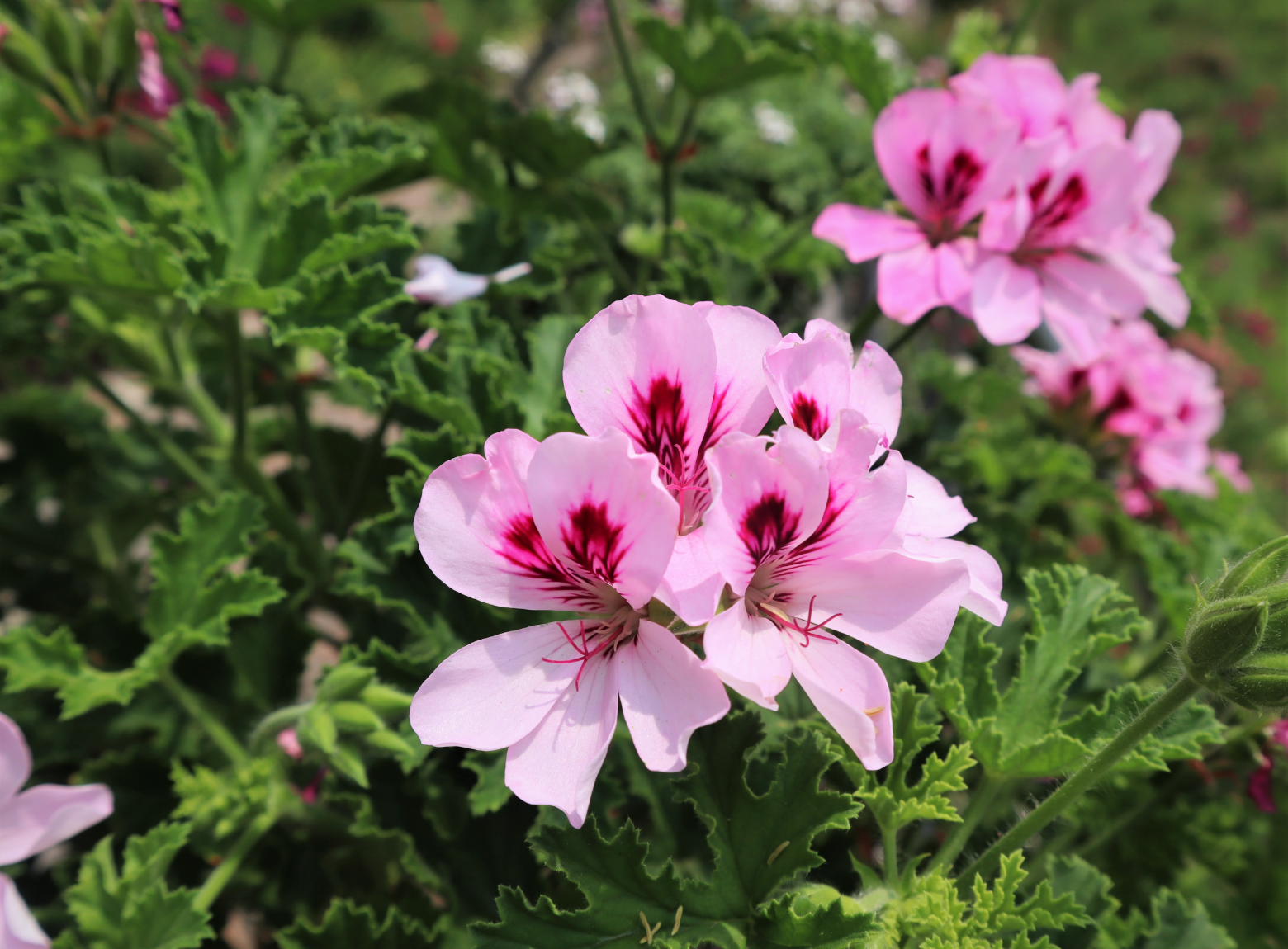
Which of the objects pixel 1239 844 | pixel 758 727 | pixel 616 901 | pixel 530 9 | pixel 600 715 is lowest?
pixel 1239 844

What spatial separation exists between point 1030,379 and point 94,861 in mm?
2731

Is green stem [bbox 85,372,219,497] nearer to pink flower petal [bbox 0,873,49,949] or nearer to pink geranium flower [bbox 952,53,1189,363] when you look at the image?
pink flower petal [bbox 0,873,49,949]

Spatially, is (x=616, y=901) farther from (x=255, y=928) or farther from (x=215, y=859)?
(x=255, y=928)

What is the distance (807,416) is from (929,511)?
0.75 feet

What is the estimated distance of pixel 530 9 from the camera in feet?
28.1

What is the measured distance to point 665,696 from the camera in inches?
42.1

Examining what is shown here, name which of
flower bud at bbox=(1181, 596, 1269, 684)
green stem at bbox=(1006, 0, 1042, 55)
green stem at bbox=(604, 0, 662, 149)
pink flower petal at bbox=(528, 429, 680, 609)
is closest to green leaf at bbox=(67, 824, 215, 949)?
pink flower petal at bbox=(528, 429, 680, 609)

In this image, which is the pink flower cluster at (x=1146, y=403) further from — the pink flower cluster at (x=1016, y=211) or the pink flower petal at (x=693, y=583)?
the pink flower petal at (x=693, y=583)

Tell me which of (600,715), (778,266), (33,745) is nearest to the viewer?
(600,715)

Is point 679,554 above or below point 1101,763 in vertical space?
above

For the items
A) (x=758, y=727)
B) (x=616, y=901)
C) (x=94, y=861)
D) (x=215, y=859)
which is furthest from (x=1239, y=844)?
(x=94, y=861)

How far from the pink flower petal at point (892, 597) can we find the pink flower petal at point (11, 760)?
915 mm

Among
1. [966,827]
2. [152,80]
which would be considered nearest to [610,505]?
[966,827]

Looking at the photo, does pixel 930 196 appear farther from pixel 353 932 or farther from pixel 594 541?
pixel 353 932
